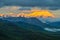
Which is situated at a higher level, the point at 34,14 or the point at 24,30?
the point at 34,14

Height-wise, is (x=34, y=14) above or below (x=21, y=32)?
above

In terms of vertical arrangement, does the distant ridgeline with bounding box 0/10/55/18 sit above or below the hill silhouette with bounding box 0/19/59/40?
above

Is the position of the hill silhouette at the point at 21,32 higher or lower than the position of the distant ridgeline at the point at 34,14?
lower

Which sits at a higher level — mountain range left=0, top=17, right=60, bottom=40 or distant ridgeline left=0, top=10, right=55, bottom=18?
distant ridgeline left=0, top=10, right=55, bottom=18

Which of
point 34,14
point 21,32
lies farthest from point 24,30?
point 34,14

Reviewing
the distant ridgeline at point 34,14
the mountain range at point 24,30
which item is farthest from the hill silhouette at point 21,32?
the distant ridgeline at point 34,14

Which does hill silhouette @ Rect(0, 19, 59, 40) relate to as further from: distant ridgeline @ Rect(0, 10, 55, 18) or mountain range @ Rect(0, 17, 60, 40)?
distant ridgeline @ Rect(0, 10, 55, 18)

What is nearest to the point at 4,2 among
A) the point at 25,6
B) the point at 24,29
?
the point at 25,6

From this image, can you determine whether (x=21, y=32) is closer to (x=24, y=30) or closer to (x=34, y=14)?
(x=24, y=30)

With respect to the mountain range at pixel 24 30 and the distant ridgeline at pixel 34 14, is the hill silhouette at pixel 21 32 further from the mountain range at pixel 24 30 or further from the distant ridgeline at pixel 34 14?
the distant ridgeline at pixel 34 14

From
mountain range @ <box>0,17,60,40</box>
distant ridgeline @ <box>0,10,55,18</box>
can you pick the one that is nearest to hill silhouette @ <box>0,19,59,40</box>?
mountain range @ <box>0,17,60,40</box>

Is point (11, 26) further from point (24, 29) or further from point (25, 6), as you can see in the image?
point (25, 6)
